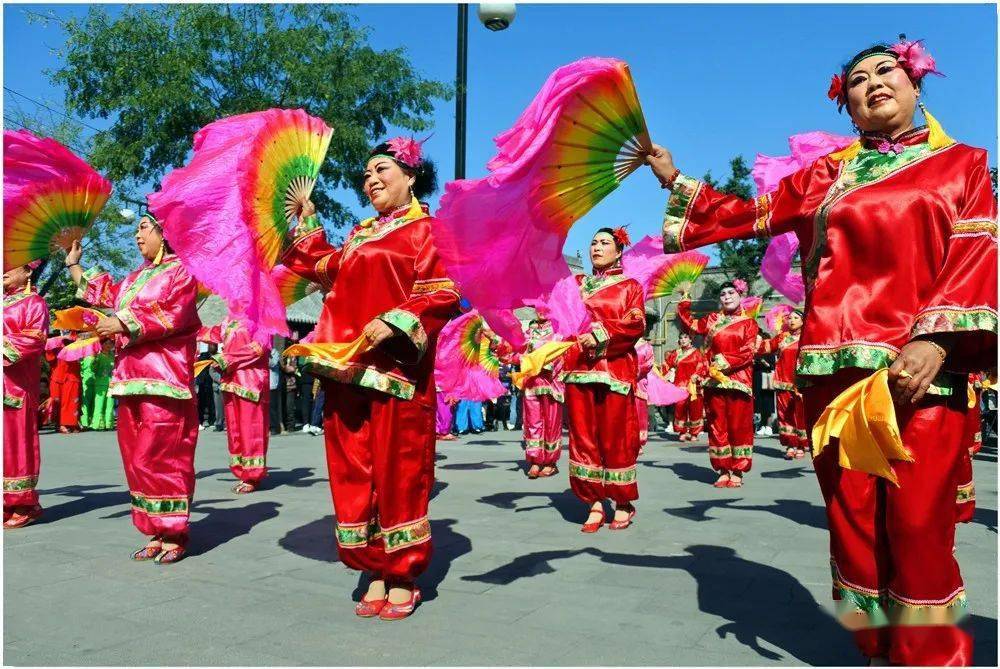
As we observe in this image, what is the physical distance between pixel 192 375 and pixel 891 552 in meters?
3.94

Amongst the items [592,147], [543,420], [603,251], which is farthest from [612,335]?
[543,420]

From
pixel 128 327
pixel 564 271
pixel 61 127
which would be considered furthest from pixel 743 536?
pixel 61 127

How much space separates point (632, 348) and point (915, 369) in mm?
3496

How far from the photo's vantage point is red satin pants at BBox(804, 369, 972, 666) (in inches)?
95.5

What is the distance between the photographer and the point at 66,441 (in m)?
12.9

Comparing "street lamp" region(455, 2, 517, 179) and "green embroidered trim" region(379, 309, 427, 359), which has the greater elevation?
"street lamp" region(455, 2, 517, 179)

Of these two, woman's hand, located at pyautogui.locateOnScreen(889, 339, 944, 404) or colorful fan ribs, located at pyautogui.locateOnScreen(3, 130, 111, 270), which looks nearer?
woman's hand, located at pyautogui.locateOnScreen(889, 339, 944, 404)

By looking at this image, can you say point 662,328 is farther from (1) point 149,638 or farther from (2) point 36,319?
(1) point 149,638

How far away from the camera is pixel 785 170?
4.30 m

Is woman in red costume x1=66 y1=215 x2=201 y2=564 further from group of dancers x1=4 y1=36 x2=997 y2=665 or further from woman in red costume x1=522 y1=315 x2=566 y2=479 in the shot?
woman in red costume x1=522 y1=315 x2=566 y2=479

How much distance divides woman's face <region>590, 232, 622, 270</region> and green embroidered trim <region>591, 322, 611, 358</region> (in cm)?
57

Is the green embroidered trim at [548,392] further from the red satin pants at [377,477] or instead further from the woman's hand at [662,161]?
the woman's hand at [662,161]

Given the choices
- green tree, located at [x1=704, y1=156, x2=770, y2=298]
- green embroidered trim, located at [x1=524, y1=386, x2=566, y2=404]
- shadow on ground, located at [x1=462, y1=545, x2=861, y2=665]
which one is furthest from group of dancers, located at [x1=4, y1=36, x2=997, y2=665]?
green tree, located at [x1=704, y1=156, x2=770, y2=298]

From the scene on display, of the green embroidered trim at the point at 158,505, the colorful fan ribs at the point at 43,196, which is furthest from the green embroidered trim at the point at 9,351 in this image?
the green embroidered trim at the point at 158,505
